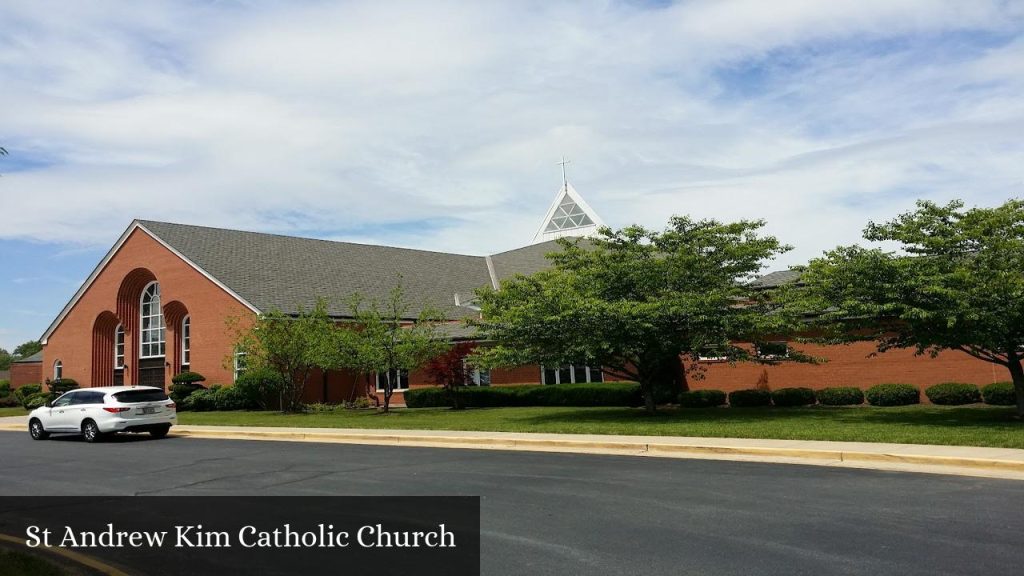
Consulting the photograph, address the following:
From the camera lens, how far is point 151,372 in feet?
145

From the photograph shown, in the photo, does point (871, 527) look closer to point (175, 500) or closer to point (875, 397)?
point (175, 500)

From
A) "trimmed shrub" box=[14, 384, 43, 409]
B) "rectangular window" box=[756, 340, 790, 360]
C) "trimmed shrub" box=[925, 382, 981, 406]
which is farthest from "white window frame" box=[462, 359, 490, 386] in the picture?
"trimmed shrub" box=[14, 384, 43, 409]

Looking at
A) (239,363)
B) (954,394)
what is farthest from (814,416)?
(239,363)

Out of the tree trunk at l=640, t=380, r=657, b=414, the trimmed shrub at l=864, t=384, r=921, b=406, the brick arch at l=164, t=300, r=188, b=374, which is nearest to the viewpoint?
the tree trunk at l=640, t=380, r=657, b=414

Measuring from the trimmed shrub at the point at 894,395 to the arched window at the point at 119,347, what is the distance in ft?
128

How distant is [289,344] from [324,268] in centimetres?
1340

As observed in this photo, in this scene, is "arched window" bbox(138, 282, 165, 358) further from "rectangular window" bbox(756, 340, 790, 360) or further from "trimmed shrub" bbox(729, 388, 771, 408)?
"rectangular window" bbox(756, 340, 790, 360)

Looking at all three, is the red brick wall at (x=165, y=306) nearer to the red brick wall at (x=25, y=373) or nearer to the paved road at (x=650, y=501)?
the red brick wall at (x=25, y=373)

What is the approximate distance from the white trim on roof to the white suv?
1366 centimetres

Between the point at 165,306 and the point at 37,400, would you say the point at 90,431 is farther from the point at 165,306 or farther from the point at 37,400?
the point at 37,400

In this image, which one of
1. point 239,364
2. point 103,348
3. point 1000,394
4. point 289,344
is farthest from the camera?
point 103,348

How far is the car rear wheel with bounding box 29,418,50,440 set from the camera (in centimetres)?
2347

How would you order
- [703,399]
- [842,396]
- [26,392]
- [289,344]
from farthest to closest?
[26,392] → [289,344] → [703,399] → [842,396]

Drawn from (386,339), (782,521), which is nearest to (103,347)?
(386,339)
